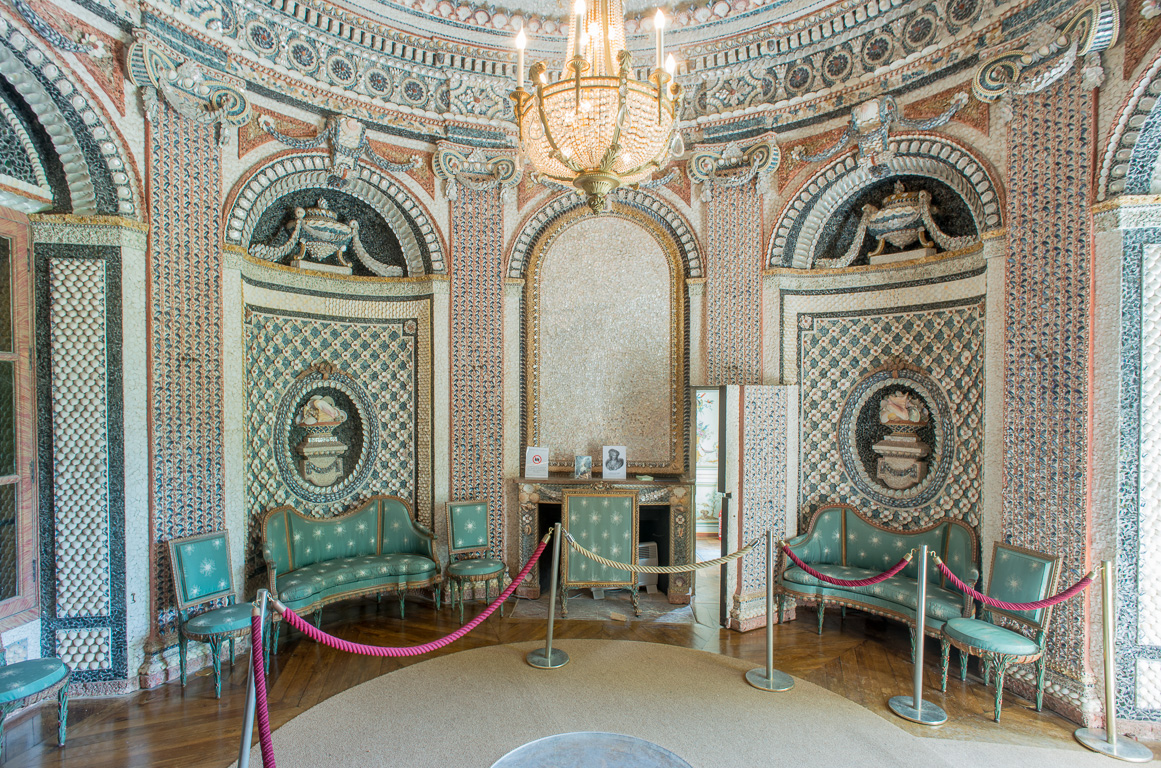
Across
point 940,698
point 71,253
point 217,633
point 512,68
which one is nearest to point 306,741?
point 217,633

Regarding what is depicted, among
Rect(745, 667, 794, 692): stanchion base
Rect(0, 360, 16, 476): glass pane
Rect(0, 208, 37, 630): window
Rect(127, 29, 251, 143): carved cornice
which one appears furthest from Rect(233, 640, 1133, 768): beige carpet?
Rect(127, 29, 251, 143): carved cornice

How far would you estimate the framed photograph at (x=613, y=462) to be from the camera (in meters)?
6.89

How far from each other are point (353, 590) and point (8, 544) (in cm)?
261

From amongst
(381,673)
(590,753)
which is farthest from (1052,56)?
(381,673)

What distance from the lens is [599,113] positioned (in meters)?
3.15

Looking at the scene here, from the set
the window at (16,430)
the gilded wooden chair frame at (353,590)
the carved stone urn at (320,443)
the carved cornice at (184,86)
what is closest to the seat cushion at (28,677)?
the window at (16,430)

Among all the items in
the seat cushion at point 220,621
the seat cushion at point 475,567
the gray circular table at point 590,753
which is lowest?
the gray circular table at point 590,753

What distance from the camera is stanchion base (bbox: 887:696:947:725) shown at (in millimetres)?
4215

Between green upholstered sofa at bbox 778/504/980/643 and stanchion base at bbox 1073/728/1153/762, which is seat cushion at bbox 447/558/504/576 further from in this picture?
stanchion base at bbox 1073/728/1153/762

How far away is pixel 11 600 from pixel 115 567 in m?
0.62

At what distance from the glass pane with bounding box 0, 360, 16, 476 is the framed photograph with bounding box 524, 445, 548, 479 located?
14.3ft

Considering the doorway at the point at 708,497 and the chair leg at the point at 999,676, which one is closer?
the chair leg at the point at 999,676

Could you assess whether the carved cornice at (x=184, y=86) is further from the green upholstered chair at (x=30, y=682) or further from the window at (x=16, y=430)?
the green upholstered chair at (x=30, y=682)

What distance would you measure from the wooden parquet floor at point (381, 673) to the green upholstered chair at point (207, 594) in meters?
0.38
